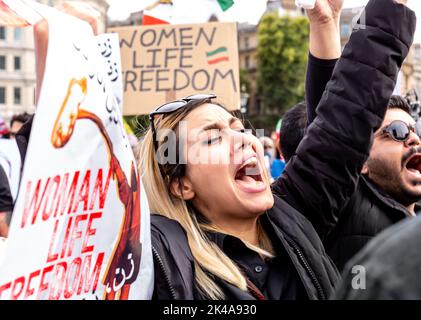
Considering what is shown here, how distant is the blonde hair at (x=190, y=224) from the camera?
5.14 feet

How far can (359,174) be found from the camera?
6.49 ft

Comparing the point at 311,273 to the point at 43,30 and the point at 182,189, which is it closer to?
the point at 182,189

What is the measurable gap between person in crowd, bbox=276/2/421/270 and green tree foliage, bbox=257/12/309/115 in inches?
1721

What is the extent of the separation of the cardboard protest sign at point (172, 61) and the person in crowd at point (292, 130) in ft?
6.17

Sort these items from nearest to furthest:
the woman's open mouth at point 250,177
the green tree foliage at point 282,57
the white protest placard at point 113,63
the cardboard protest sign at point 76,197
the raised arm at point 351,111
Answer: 1. the cardboard protest sign at point 76,197
2. the woman's open mouth at point 250,177
3. the raised arm at point 351,111
4. the white protest placard at point 113,63
5. the green tree foliage at point 282,57

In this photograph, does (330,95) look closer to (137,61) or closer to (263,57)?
(137,61)

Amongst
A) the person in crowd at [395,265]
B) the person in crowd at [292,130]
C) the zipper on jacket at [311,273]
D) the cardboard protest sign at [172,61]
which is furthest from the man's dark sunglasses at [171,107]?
the cardboard protest sign at [172,61]

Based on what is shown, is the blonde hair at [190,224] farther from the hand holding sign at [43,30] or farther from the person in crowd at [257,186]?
the hand holding sign at [43,30]

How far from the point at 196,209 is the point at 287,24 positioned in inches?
1813

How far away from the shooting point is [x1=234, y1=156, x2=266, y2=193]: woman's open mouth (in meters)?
→ 1.77

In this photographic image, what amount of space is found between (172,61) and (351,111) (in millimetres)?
3169

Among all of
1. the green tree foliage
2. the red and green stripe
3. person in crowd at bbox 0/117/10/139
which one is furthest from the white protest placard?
the green tree foliage

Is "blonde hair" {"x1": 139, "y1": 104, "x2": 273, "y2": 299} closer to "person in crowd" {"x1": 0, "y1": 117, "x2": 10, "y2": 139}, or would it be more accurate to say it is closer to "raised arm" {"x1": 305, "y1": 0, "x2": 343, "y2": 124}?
"raised arm" {"x1": 305, "y1": 0, "x2": 343, "y2": 124}

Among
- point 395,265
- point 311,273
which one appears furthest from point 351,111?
point 395,265
